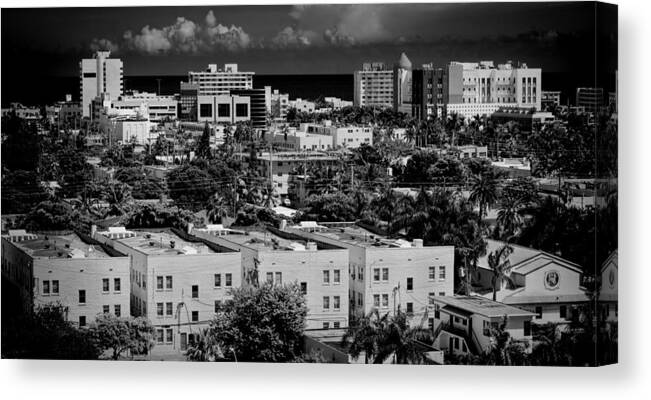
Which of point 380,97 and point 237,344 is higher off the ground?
point 380,97

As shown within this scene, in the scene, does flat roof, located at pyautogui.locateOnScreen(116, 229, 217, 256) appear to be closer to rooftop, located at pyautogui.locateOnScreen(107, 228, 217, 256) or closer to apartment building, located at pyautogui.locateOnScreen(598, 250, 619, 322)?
rooftop, located at pyautogui.locateOnScreen(107, 228, 217, 256)

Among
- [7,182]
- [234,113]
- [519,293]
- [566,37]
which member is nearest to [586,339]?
[519,293]

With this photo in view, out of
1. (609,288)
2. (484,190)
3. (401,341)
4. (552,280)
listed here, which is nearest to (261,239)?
(401,341)

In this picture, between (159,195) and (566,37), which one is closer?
(566,37)

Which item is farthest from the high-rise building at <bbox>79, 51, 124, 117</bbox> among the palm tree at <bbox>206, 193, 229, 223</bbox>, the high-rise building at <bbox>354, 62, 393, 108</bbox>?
the high-rise building at <bbox>354, 62, 393, 108</bbox>

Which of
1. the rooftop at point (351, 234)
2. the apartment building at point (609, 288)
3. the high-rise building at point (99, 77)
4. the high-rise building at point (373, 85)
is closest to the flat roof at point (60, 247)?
the high-rise building at point (99, 77)

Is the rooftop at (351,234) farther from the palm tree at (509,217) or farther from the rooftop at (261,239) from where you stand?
the palm tree at (509,217)

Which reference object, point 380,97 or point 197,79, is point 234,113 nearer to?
point 197,79
